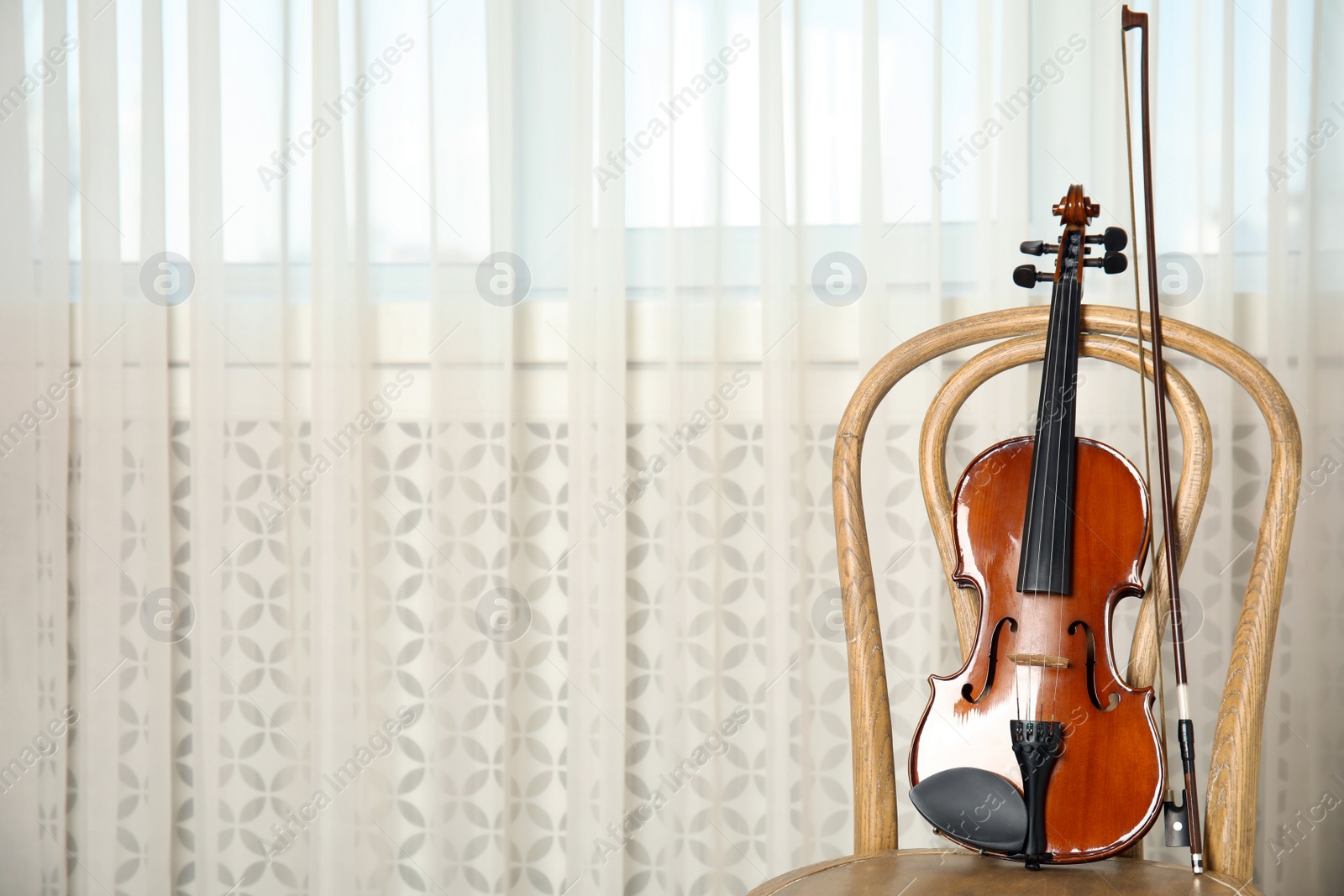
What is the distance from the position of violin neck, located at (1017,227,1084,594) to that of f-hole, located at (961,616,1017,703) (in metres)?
0.04

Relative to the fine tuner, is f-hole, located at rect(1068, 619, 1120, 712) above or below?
below

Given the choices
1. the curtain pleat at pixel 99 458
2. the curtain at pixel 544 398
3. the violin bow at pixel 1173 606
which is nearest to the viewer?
the violin bow at pixel 1173 606

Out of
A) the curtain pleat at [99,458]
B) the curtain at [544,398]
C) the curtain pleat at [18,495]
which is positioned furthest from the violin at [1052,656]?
the curtain pleat at [18,495]

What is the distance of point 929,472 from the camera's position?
3.63ft

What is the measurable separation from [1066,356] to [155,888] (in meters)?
1.76

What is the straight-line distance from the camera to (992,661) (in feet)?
3.15

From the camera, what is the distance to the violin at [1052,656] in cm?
90

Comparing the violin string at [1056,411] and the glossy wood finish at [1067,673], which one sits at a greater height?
the violin string at [1056,411]

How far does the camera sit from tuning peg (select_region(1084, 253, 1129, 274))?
0.99 metres

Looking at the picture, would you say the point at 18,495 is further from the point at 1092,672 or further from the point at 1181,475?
the point at 1181,475

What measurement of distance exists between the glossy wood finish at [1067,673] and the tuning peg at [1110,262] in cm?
19

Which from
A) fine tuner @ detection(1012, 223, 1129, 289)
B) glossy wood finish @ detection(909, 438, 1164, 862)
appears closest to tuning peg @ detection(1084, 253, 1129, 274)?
fine tuner @ detection(1012, 223, 1129, 289)

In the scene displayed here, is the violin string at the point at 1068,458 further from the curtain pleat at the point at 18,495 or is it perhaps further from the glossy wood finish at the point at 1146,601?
the curtain pleat at the point at 18,495

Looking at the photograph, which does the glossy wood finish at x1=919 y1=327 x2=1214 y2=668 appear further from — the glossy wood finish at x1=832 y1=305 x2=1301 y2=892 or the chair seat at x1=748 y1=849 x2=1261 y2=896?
the chair seat at x1=748 y1=849 x2=1261 y2=896
